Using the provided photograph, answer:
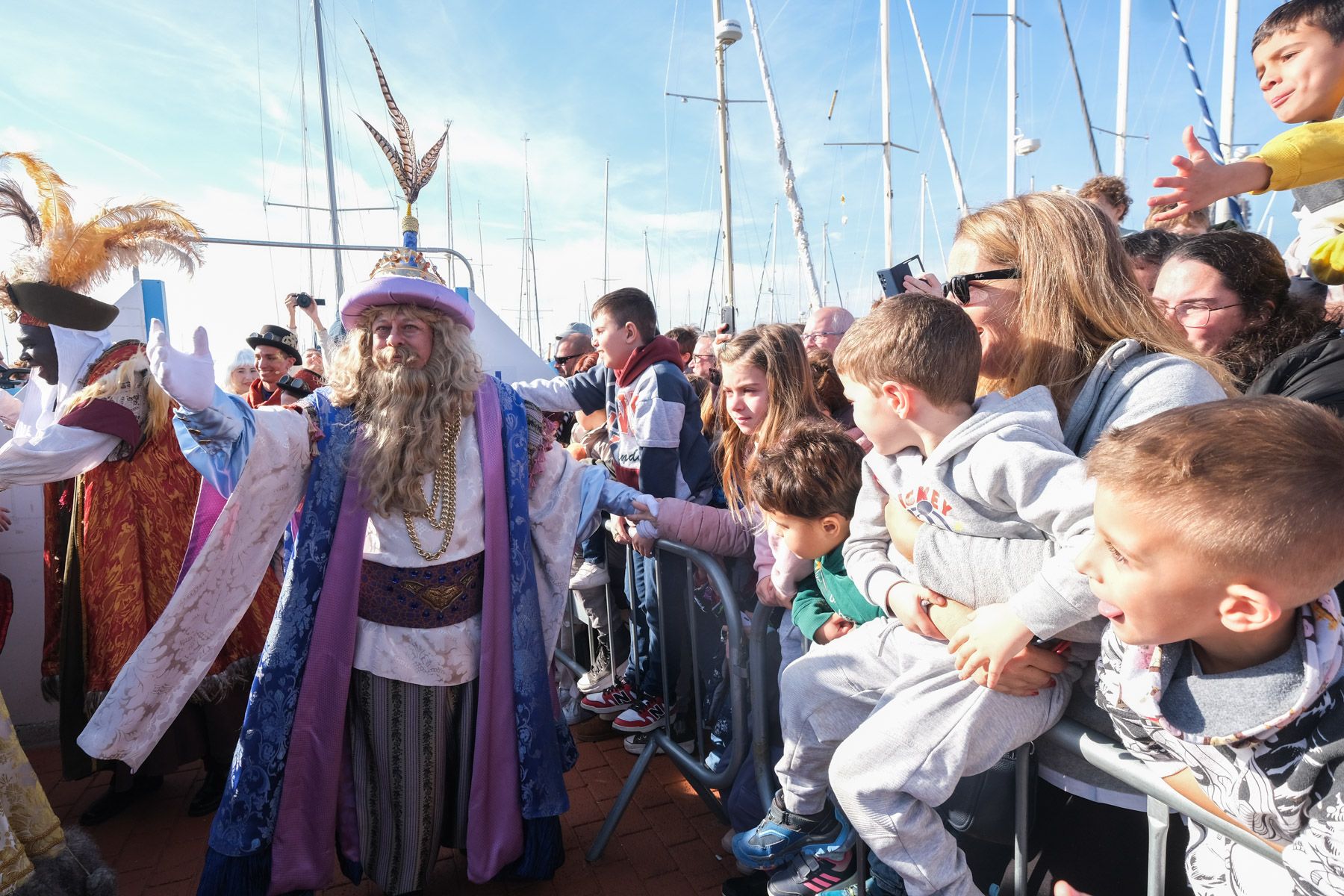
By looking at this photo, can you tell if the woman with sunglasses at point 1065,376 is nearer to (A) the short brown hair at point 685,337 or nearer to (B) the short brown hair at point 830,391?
(B) the short brown hair at point 830,391

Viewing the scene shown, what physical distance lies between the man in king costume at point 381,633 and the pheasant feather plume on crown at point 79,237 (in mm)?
1572

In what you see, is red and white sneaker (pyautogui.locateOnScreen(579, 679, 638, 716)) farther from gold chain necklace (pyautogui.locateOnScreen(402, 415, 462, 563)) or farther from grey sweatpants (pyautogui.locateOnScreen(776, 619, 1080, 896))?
grey sweatpants (pyautogui.locateOnScreen(776, 619, 1080, 896))

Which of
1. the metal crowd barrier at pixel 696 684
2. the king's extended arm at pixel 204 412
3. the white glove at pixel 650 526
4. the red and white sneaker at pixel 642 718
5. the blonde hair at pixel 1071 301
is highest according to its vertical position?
the blonde hair at pixel 1071 301

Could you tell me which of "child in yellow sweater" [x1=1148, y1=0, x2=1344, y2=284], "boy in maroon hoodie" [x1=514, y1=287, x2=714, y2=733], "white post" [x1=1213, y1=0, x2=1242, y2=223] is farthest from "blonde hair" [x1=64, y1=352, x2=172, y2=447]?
"white post" [x1=1213, y1=0, x2=1242, y2=223]

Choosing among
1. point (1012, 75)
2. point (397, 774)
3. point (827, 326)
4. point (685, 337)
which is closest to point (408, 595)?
point (397, 774)

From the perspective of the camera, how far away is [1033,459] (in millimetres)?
1326

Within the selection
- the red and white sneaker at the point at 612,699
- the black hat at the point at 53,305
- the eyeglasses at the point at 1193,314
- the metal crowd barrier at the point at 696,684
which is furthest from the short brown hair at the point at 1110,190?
the black hat at the point at 53,305

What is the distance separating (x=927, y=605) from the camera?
154 cm

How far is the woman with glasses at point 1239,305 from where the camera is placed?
1.98 m

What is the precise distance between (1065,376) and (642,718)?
2.47m

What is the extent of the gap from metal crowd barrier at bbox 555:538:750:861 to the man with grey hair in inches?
79.1

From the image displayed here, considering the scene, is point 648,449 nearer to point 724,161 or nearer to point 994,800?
point 994,800

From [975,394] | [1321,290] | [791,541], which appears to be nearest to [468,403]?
[791,541]

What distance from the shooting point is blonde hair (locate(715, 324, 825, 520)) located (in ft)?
8.70
